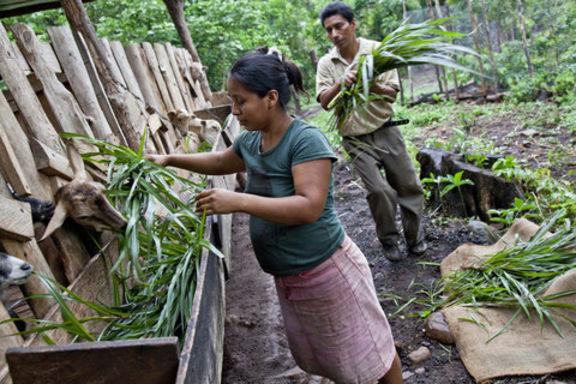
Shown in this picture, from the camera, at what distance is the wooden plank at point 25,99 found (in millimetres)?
2217

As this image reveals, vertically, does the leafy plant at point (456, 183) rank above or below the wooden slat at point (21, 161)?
below

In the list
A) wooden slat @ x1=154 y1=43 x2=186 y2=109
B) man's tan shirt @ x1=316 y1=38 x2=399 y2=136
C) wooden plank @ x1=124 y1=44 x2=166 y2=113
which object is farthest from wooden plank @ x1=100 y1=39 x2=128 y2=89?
man's tan shirt @ x1=316 y1=38 x2=399 y2=136

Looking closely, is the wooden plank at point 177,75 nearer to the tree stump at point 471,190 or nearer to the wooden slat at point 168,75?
the wooden slat at point 168,75

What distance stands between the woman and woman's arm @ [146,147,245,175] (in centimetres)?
24

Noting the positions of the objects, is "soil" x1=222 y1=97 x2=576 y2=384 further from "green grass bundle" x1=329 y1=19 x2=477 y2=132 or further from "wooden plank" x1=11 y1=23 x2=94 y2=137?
"wooden plank" x1=11 y1=23 x2=94 y2=137

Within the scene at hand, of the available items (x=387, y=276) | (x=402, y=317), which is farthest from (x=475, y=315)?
(x=387, y=276)

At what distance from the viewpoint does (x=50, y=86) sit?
2600 mm

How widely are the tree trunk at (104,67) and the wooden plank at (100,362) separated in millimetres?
2145

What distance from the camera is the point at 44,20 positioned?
35.9ft

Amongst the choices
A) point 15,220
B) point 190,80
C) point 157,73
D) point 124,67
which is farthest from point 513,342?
point 190,80

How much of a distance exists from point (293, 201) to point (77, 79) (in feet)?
6.91

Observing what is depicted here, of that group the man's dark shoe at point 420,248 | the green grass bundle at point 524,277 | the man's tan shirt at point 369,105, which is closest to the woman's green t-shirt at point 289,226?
the green grass bundle at point 524,277

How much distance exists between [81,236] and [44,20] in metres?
11.1

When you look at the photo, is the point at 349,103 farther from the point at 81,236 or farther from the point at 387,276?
the point at 81,236
